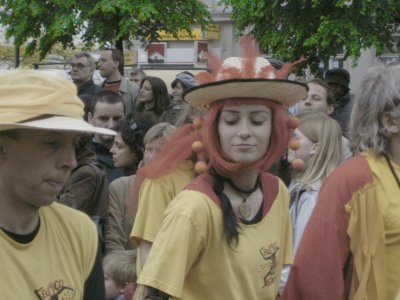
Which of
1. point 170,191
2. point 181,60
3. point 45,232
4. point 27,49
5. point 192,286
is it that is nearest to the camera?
point 45,232

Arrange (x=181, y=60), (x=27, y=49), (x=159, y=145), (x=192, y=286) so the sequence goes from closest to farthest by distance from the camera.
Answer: (x=192, y=286)
(x=159, y=145)
(x=27, y=49)
(x=181, y=60)

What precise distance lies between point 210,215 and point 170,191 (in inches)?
32.6

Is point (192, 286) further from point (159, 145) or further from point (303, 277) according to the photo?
point (159, 145)

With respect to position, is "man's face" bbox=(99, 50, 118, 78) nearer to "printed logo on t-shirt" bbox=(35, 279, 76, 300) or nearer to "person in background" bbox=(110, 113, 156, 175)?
"person in background" bbox=(110, 113, 156, 175)

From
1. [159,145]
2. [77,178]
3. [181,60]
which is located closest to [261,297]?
[159,145]

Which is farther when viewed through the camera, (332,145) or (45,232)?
(332,145)

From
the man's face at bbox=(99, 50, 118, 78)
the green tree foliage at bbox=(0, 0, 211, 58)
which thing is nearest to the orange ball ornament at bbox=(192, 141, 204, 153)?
the man's face at bbox=(99, 50, 118, 78)

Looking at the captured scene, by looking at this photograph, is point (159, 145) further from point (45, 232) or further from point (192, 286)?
point (45, 232)

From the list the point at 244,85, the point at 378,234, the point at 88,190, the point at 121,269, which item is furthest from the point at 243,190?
the point at 88,190

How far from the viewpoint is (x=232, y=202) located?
128 inches

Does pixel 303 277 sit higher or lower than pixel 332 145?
lower

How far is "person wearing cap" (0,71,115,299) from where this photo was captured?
7.38ft

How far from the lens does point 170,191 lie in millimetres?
3891

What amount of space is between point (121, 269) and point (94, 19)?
12.8 m
